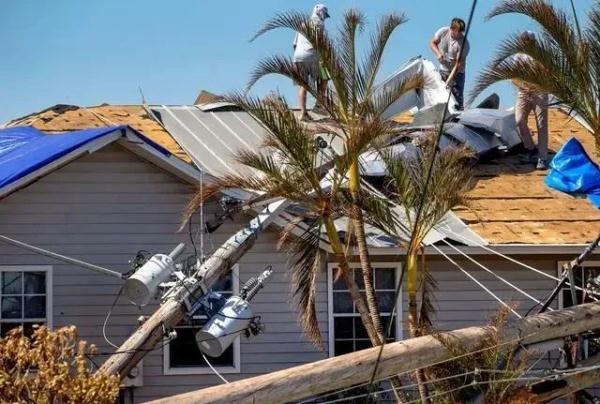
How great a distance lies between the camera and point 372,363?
45.9ft

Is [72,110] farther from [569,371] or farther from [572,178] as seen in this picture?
[569,371]

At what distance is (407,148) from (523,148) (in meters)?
4.08

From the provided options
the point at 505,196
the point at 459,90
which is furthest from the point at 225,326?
the point at 459,90

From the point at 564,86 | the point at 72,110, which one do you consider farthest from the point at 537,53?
the point at 72,110

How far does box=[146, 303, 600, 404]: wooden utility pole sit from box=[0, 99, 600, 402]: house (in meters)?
1.91

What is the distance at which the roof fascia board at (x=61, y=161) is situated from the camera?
53.8 ft

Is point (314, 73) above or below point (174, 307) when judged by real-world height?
above

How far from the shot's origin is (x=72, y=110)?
68.1ft

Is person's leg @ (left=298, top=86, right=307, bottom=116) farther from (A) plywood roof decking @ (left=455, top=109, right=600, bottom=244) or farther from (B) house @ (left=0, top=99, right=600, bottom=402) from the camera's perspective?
(A) plywood roof decking @ (left=455, top=109, right=600, bottom=244)

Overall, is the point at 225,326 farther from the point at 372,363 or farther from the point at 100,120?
the point at 100,120

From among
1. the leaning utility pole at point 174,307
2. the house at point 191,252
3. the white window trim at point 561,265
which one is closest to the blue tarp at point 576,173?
the house at point 191,252

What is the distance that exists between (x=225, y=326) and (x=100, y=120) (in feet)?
19.2

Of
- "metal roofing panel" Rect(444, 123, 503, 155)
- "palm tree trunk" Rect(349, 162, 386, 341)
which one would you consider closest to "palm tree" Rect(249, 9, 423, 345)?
"palm tree trunk" Rect(349, 162, 386, 341)

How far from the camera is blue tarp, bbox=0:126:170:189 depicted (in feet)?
53.7
